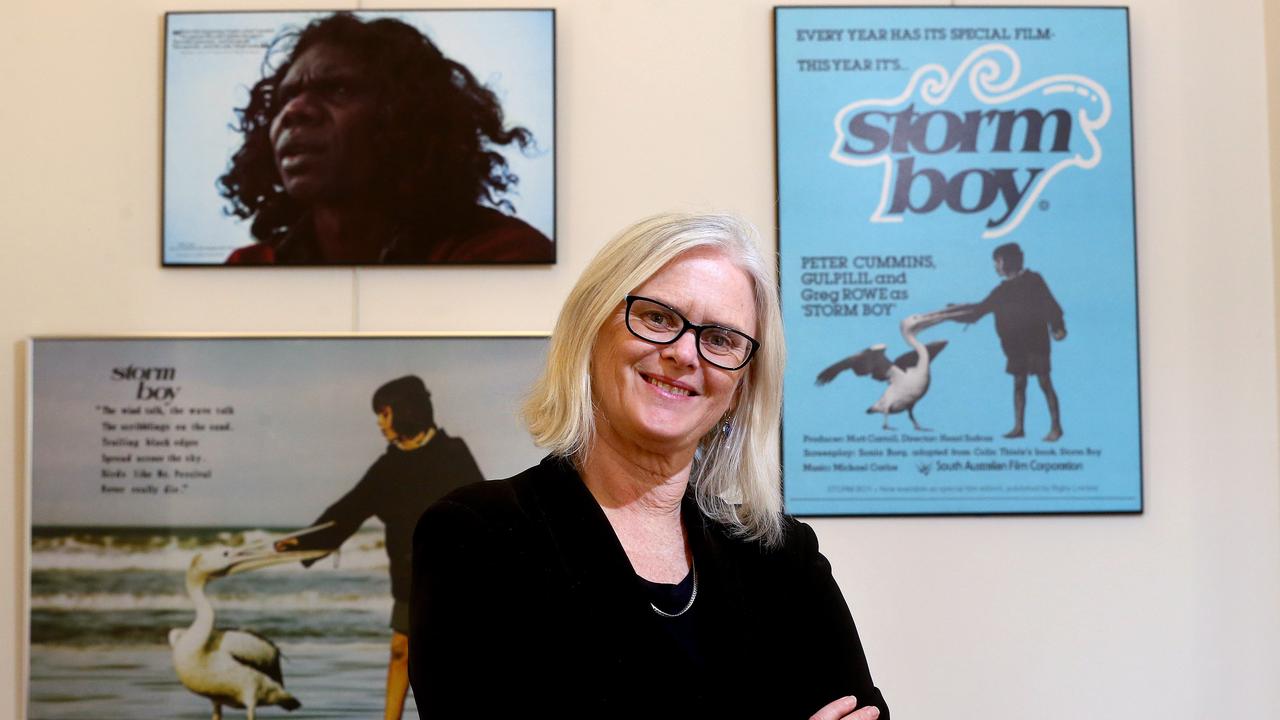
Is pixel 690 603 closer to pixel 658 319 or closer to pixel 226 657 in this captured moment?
pixel 658 319

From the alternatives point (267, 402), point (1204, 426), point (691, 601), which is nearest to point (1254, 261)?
point (1204, 426)

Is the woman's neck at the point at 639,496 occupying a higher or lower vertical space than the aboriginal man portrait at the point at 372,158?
lower

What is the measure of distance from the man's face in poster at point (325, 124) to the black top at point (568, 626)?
1.28 meters

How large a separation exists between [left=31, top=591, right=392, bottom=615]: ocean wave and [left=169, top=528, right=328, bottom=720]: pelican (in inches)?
1.6

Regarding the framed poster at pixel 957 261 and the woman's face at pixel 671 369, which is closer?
the woman's face at pixel 671 369

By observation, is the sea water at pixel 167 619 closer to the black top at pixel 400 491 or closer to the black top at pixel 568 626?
the black top at pixel 400 491

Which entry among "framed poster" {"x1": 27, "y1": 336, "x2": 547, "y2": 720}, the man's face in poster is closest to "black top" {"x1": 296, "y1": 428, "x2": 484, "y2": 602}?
"framed poster" {"x1": 27, "y1": 336, "x2": 547, "y2": 720}

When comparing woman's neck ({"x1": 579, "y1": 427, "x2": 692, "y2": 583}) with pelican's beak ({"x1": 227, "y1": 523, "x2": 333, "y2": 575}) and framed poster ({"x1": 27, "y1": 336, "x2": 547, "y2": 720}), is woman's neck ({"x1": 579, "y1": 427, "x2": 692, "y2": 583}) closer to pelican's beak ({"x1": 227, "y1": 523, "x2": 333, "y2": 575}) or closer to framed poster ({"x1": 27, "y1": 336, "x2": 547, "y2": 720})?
framed poster ({"x1": 27, "y1": 336, "x2": 547, "y2": 720})

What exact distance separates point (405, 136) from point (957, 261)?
1253 mm

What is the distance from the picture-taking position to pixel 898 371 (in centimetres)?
244

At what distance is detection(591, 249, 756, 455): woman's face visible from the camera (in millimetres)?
1358

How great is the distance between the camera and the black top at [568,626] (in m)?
1.24

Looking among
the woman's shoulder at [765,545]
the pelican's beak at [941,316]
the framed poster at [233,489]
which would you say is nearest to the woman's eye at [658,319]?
the woman's shoulder at [765,545]

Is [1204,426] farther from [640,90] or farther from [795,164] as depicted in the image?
[640,90]
